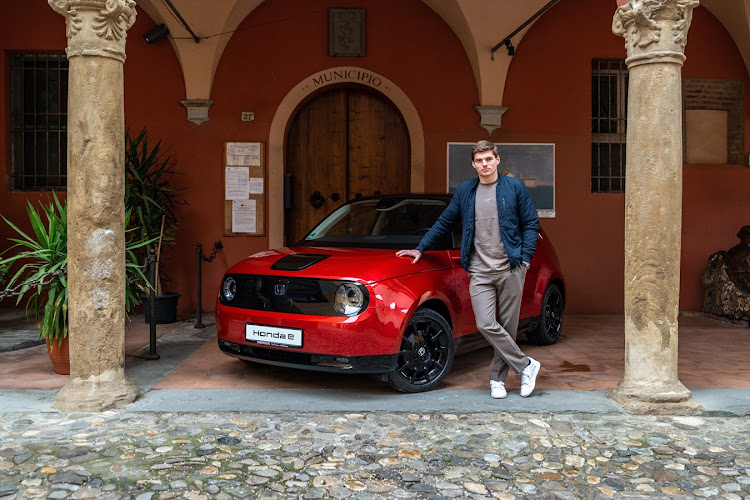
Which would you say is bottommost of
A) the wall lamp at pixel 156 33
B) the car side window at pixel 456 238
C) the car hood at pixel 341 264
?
the car hood at pixel 341 264

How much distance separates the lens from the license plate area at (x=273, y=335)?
15.6 feet

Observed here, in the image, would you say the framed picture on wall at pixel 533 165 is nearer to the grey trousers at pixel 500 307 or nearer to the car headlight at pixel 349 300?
the grey trousers at pixel 500 307

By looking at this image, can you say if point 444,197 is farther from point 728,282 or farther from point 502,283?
point 728,282

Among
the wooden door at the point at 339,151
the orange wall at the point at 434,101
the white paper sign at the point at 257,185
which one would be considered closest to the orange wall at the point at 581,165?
the orange wall at the point at 434,101

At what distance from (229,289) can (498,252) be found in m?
2.04

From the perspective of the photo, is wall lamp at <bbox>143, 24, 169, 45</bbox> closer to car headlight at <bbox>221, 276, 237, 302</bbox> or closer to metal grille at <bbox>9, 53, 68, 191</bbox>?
metal grille at <bbox>9, 53, 68, 191</bbox>

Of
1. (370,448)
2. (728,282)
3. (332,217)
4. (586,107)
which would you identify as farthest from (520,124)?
(370,448)

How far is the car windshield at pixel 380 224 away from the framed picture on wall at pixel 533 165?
10.6 ft

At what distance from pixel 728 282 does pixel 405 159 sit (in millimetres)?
4409

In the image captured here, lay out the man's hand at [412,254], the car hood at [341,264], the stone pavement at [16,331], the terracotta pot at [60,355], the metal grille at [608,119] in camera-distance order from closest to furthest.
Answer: the car hood at [341,264]
the man's hand at [412,254]
the terracotta pot at [60,355]
the stone pavement at [16,331]
the metal grille at [608,119]

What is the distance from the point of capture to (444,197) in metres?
6.09

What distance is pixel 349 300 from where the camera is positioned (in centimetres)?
472

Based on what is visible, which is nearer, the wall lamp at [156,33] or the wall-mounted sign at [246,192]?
the wall lamp at [156,33]

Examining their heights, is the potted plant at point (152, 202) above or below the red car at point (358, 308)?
above
